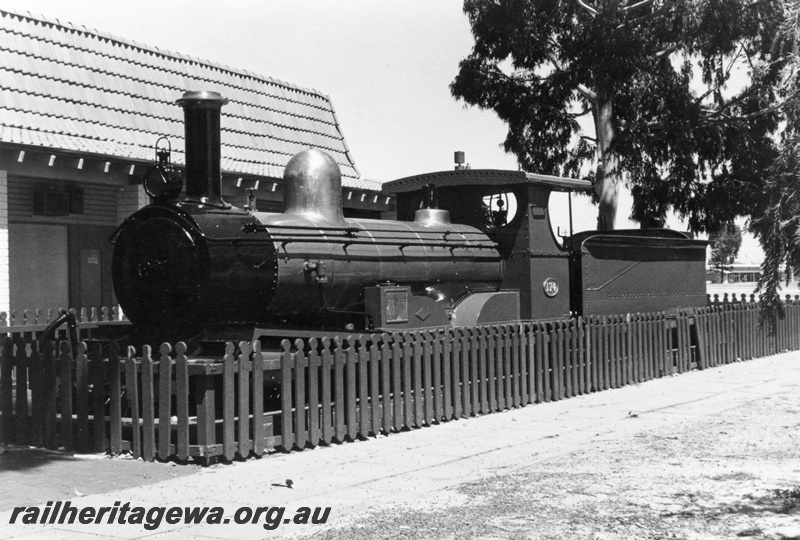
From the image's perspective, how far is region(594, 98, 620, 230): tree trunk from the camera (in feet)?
86.3

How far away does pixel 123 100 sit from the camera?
17422 millimetres

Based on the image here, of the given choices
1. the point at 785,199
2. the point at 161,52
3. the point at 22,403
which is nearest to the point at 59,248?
the point at 161,52

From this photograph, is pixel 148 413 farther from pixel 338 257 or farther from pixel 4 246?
pixel 4 246

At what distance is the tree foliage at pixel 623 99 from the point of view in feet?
80.5

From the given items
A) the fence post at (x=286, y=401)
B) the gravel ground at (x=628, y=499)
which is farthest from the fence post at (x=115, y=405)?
the gravel ground at (x=628, y=499)

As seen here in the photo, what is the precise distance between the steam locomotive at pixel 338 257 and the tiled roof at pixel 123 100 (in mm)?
5023

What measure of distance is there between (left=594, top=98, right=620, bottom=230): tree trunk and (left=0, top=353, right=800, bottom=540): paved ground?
608 inches

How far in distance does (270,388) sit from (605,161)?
18.3 meters

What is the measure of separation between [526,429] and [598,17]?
56.5 feet

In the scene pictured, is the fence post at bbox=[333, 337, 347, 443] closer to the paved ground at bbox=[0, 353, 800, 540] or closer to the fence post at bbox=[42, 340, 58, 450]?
the paved ground at bbox=[0, 353, 800, 540]

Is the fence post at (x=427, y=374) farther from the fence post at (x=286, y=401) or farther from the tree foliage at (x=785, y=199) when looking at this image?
the tree foliage at (x=785, y=199)

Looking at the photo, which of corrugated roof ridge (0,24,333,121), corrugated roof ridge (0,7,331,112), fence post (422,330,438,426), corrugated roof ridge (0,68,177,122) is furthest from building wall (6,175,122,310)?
fence post (422,330,438,426)

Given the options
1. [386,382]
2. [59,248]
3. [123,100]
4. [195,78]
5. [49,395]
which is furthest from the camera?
[195,78]

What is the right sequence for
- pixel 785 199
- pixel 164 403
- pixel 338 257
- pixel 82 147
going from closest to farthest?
pixel 785 199 → pixel 164 403 → pixel 338 257 → pixel 82 147
